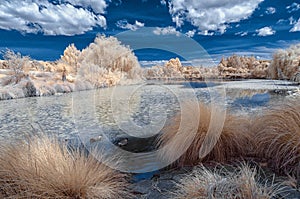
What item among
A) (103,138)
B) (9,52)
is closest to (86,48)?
(9,52)

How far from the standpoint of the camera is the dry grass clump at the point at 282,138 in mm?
2516

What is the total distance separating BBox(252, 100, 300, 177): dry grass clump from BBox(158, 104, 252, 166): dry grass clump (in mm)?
220

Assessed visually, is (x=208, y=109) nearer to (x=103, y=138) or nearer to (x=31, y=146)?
(x=103, y=138)

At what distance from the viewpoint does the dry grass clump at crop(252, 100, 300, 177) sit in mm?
2516

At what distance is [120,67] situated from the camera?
21.0 m

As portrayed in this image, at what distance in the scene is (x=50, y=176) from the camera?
203 cm

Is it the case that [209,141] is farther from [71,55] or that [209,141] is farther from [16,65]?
[71,55]

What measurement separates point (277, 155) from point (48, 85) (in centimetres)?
1335

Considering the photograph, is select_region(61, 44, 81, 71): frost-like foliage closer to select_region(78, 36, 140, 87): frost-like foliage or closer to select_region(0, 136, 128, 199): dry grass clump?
select_region(78, 36, 140, 87): frost-like foliage

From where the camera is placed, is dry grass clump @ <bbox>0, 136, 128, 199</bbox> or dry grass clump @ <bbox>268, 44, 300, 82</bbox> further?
dry grass clump @ <bbox>268, 44, 300, 82</bbox>

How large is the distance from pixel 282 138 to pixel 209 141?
786mm

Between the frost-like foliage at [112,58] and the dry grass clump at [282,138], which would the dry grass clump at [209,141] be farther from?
the frost-like foliage at [112,58]

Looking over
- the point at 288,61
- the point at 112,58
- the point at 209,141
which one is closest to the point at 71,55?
the point at 112,58

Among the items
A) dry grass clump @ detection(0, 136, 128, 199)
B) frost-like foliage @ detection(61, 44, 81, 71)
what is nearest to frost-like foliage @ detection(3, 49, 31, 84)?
frost-like foliage @ detection(61, 44, 81, 71)
